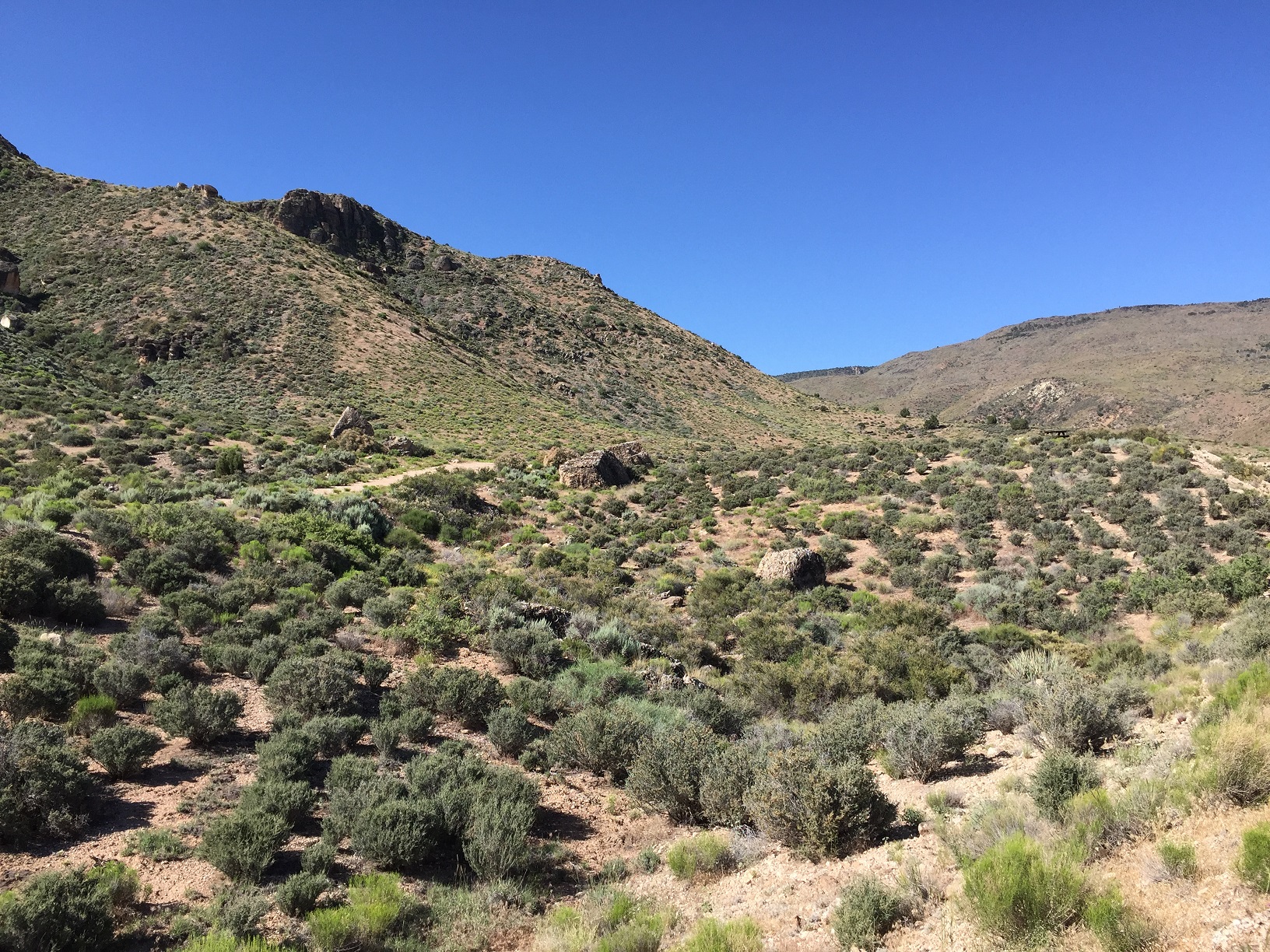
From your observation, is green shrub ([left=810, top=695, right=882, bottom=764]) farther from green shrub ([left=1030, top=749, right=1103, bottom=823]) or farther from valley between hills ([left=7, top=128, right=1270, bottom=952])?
green shrub ([left=1030, top=749, right=1103, bottom=823])

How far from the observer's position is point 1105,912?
3469mm

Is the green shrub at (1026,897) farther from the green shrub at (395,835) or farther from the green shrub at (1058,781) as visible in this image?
the green shrub at (395,835)

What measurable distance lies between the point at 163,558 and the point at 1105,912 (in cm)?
1335

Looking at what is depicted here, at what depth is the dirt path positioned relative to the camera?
22.3 m

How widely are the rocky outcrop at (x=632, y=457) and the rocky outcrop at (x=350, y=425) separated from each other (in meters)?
13.5

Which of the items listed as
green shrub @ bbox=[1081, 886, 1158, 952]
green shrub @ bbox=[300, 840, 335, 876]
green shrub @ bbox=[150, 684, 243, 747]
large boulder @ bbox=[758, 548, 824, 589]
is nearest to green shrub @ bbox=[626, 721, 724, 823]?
green shrub @ bbox=[300, 840, 335, 876]

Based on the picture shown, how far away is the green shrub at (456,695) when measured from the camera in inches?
335

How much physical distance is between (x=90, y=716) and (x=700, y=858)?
650 centimetres

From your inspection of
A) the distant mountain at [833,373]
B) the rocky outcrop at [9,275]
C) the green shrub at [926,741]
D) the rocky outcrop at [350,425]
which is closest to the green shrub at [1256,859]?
the green shrub at [926,741]

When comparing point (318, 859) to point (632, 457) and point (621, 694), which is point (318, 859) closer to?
point (621, 694)

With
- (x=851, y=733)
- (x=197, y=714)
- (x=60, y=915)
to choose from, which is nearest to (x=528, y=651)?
(x=197, y=714)

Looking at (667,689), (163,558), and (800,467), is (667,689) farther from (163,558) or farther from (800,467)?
(800,467)

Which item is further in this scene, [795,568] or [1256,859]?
[795,568]

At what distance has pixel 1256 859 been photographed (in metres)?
3.56
